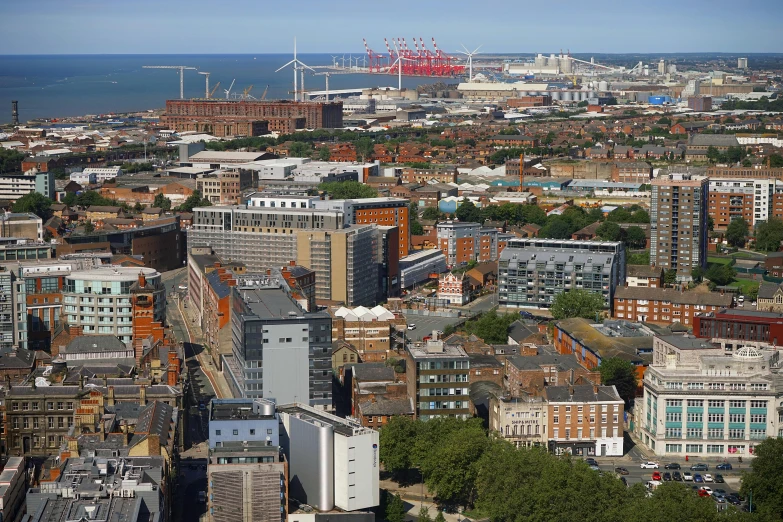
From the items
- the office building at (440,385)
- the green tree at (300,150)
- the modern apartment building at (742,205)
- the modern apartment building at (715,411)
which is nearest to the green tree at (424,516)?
the office building at (440,385)

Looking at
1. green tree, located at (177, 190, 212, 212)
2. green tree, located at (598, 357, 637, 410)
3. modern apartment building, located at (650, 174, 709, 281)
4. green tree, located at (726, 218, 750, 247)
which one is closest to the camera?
green tree, located at (598, 357, 637, 410)

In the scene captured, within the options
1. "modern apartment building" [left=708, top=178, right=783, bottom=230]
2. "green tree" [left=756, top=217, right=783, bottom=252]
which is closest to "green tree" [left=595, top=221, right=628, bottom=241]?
"green tree" [left=756, top=217, right=783, bottom=252]

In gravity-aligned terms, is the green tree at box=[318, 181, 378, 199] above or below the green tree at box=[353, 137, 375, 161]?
below

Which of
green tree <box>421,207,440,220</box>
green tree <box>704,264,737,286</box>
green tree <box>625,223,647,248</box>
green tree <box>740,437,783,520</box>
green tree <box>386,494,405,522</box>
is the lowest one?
green tree <box>386,494,405,522</box>

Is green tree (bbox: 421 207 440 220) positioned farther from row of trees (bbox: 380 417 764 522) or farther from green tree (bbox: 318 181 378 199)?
row of trees (bbox: 380 417 764 522)

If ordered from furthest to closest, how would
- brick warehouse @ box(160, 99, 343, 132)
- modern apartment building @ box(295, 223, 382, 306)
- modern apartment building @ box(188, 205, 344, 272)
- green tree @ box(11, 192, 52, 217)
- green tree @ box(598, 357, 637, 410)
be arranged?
brick warehouse @ box(160, 99, 343, 132) < green tree @ box(11, 192, 52, 217) < modern apartment building @ box(188, 205, 344, 272) < modern apartment building @ box(295, 223, 382, 306) < green tree @ box(598, 357, 637, 410)

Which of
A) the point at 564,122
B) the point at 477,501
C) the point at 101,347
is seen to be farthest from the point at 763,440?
the point at 564,122

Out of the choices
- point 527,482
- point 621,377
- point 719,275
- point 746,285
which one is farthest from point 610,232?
point 527,482

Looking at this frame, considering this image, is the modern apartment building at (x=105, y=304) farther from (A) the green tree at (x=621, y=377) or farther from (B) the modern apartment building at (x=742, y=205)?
(B) the modern apartment building at (x=742, y=205)
